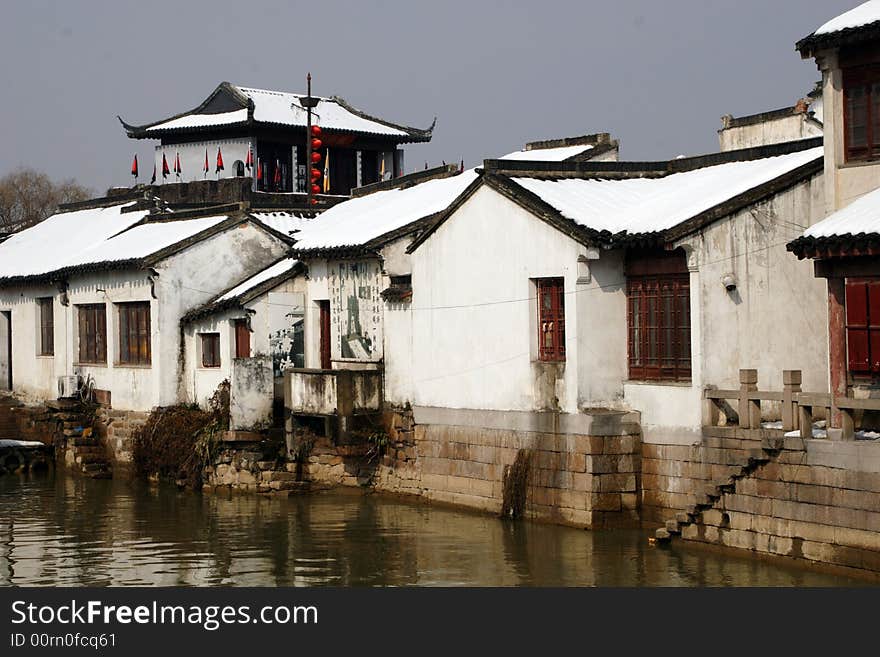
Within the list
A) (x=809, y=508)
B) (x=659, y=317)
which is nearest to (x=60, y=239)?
(x=659, y=317)

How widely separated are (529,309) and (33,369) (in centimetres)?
1912

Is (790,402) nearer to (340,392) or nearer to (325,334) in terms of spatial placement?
(340,392)

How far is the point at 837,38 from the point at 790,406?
5.09 m

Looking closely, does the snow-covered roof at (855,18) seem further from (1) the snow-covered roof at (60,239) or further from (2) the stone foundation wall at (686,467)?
(1) the snow-covered roof at (60,239)

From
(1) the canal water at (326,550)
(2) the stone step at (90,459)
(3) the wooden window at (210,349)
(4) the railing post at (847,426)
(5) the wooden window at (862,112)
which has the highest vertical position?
(5) the wooden window at (862,112)

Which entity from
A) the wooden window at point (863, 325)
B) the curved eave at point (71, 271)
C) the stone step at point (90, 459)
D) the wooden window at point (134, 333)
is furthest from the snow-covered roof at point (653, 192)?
the stone step at point (90, 459)

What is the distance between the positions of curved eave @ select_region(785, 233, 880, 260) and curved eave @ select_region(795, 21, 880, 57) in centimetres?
314

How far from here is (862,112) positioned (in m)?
20.7

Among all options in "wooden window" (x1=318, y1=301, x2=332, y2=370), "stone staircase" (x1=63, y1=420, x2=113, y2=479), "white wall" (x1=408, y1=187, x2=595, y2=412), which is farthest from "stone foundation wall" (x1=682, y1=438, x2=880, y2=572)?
"stone staircase" (x1=63, y1=420, x2=113, y2=479)

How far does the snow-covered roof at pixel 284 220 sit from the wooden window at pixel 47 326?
21.4ft

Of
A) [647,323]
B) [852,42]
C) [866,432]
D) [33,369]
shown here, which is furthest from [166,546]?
[33,369]

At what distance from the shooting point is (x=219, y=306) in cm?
3173

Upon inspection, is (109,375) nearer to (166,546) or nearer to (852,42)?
(166,546)

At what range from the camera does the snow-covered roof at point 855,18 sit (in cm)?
2044
